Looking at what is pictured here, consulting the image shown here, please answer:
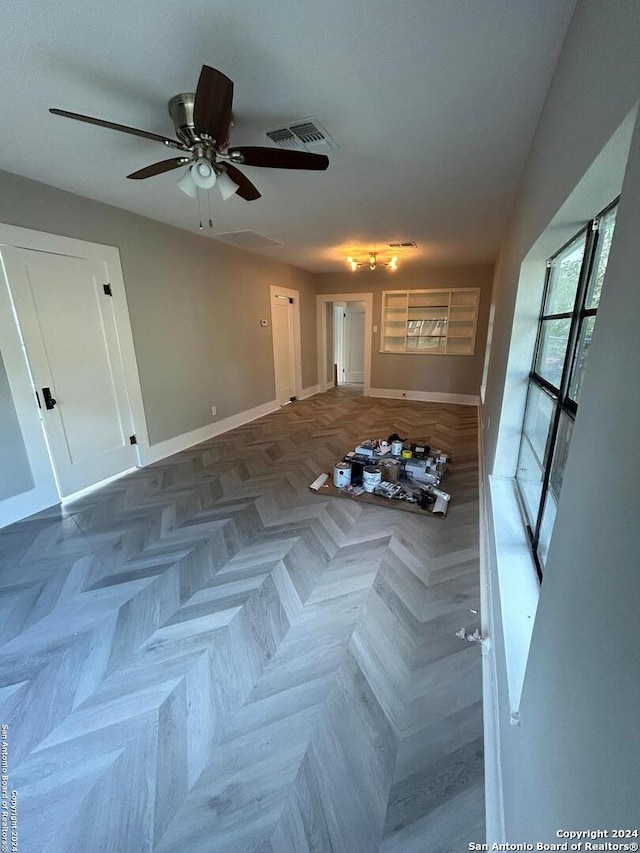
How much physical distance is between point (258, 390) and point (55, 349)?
2940 millimetres

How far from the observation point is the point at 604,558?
1.72 ft

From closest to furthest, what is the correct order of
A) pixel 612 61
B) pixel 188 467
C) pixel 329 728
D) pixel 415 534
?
1. pixel 612 61
2. pixel 329 728
3. pixel 415 534
4. pixel 188 467

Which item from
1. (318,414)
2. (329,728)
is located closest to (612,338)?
(329,728)

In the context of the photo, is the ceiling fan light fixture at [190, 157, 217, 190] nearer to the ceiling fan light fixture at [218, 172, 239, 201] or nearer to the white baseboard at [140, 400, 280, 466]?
the ceiling fan light fixture at [218, 172, 239, 201]

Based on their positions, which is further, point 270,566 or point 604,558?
point 270,566

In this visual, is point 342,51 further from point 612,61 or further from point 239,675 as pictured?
point 239,675

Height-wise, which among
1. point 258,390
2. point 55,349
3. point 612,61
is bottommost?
point 258,390

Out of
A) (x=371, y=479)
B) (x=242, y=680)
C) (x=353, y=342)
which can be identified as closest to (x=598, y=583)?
(x=242, y=680)

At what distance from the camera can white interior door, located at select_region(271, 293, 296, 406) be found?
18.8ft

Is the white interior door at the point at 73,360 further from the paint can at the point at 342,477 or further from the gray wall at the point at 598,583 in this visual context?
the gray wall at the point at 598,583

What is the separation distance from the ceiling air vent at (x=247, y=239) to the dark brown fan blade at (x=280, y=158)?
2.36m

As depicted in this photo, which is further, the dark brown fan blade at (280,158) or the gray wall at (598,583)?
the dark brown fan blade at (280,158)

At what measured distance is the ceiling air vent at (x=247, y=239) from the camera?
390cm

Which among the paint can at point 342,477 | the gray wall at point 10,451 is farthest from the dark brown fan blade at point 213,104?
the paint can at point 342,477
